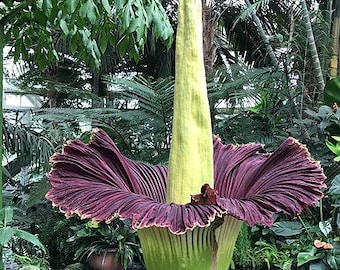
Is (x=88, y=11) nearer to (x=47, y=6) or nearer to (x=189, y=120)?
(x=47, y=6)

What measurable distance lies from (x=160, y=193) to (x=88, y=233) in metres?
1.68

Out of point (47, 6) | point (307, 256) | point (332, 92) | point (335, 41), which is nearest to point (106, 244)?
point (307, 256)

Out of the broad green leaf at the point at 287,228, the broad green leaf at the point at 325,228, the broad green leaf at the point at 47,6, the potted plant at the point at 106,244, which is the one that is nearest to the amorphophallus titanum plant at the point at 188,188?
the broad green leaf at the point at 47,6

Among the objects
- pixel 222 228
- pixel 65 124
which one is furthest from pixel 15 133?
pixel 222 228

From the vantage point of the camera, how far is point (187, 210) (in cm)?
66

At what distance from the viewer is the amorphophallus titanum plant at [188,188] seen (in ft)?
2.18

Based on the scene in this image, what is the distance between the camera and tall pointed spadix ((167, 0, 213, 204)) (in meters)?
0.75

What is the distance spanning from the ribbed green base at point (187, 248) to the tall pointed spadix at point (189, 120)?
0.26ft

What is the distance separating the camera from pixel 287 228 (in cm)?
211

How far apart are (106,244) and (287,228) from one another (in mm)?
979

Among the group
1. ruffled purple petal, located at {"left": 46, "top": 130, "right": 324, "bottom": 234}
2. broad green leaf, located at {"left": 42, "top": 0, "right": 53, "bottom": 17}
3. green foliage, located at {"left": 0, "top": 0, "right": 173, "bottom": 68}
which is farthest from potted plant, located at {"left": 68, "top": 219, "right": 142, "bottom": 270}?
ruffled purple petal, located at {"left": 46, "top": 130, "right": 324, "bottom": 234}

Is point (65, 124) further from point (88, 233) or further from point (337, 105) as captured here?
point (337, 105)

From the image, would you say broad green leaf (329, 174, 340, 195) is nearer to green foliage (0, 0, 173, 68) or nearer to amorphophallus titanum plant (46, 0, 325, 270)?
green foliage (0, 0, 173, 68)

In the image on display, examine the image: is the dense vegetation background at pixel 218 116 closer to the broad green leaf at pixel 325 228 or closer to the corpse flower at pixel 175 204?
the broad green leaf at pixel 325 228
